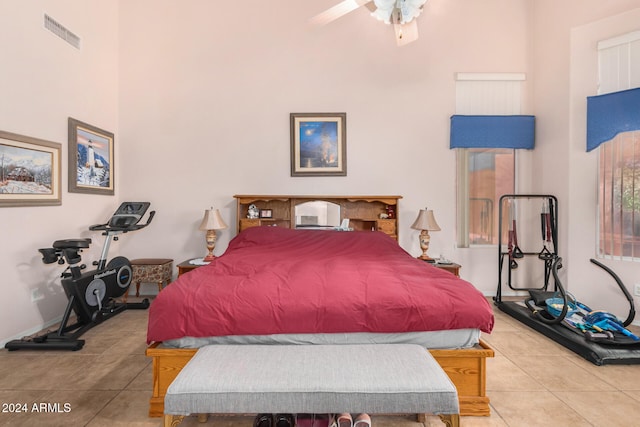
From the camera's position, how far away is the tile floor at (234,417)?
1735 millimetres

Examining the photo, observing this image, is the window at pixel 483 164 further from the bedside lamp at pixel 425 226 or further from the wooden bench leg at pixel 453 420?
the wooden bench leg at pixel 453 420

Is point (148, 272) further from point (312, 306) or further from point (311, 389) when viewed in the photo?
point (311, 389)

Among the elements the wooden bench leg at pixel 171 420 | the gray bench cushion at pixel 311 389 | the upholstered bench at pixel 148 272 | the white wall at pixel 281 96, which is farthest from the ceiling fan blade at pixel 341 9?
the upholstered bench at pixel 148 272

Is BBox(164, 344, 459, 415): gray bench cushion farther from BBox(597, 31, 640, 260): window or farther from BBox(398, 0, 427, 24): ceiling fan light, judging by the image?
BBox(597, 31, 640, 260): window

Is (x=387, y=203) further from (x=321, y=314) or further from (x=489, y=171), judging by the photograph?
(x=321, y=314)

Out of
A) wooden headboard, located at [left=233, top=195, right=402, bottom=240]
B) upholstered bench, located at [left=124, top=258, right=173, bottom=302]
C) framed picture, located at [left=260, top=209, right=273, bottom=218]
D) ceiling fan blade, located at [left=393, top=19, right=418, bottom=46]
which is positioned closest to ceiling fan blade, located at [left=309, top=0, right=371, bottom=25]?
ceiling fan blade, located at [left=393, top=19, right=418, bottom=46]

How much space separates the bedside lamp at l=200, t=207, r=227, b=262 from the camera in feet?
12.1

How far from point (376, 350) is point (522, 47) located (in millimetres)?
4465

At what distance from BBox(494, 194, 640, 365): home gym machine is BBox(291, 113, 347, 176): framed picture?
7.42ft

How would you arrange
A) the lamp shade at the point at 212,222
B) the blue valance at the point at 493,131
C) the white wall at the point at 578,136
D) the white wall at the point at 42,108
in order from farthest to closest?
the blue valance at the point at 493,131 < the lamp shade at the point at 212,222 < the white wall at the point at 578,136 < the white wall at the point at 42,108

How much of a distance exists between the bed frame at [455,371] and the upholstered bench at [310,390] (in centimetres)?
38

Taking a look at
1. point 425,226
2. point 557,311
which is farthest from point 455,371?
point 425,226

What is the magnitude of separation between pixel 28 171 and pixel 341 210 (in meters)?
3.14

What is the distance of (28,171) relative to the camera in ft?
9.37
